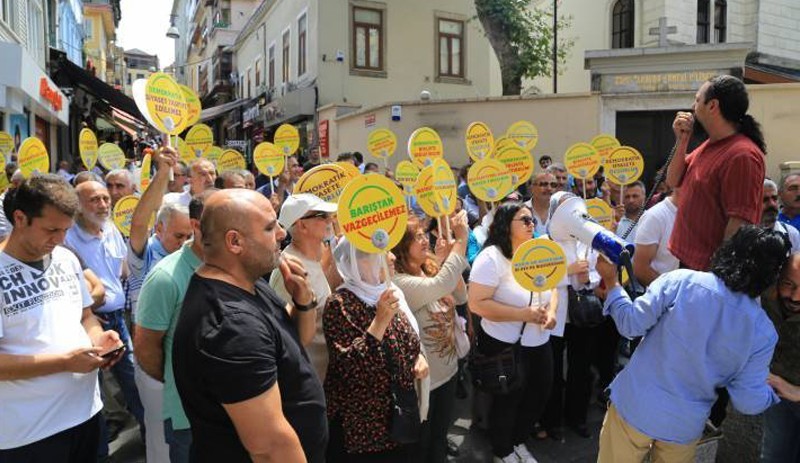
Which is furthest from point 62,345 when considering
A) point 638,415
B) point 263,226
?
point 638,415

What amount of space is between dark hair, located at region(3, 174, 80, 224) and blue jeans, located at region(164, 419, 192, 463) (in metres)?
1.02

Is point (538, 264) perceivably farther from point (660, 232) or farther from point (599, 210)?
point (599, 210)

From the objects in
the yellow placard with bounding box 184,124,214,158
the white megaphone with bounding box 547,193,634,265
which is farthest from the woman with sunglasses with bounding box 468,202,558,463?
the yellow placard with bounding box 184,124,214,158

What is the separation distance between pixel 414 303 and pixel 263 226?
4.95 ft

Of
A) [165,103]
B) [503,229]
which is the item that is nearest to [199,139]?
[165,103]

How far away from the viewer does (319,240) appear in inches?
114

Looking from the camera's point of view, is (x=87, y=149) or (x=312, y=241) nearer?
(x=312, y=241)

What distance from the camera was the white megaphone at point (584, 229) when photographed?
8.16 feet

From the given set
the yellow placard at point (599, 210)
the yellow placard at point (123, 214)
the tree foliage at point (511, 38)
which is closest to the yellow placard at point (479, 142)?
the yellow placard at point (599, 210)

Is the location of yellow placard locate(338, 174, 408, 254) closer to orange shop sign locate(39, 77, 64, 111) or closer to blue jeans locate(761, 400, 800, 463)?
blue jeans locate(761, 400, 800, 463)

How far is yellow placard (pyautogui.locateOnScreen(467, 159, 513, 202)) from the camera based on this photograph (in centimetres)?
470

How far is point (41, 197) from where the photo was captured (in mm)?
2387

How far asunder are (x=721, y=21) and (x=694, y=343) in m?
23.3

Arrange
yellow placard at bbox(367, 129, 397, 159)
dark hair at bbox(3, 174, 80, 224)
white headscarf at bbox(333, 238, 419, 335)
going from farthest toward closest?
yellow placard at bbox(367, 129, 397, 159)
white headscarf at bbox(333, 238, 419, 335)
dark hair at bbox(3, 174, 80, 224)
